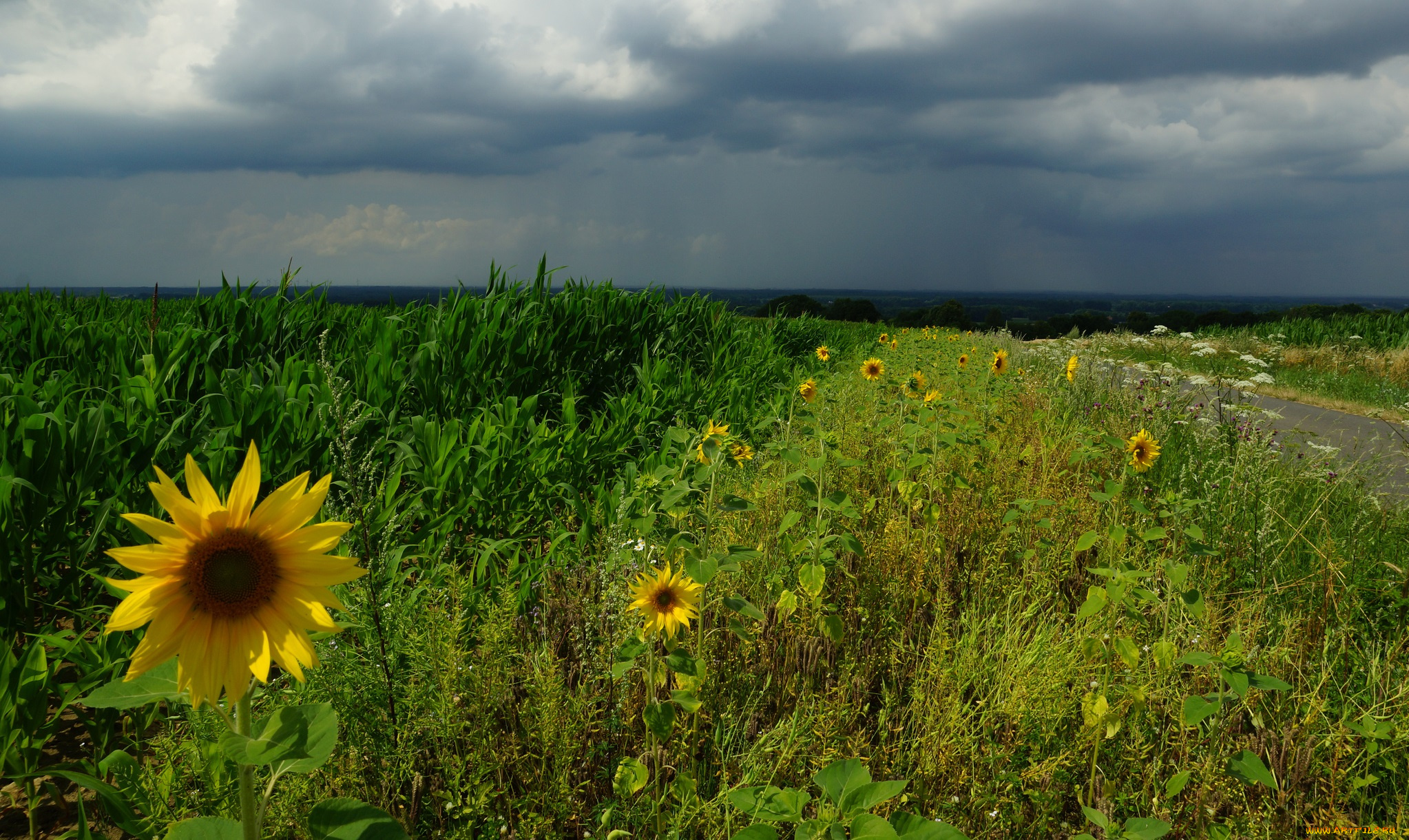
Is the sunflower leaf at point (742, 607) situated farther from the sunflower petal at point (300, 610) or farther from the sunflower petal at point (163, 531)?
the sunflower petal at point (163, 531)

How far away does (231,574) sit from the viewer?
3.08 ft

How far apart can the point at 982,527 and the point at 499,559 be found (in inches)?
81.9

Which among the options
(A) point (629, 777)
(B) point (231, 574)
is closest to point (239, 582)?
(B) point (231, 574)

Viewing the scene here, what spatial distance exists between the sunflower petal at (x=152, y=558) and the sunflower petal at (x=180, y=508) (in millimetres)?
31

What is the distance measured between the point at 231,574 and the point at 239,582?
0.6 inches

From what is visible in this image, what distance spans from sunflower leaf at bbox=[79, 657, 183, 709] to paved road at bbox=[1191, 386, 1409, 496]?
16.0ft

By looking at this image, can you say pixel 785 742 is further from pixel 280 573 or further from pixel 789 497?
pixel 789 497

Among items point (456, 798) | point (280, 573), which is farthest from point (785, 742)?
point (280, 573)

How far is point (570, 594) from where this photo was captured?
2.38 metres

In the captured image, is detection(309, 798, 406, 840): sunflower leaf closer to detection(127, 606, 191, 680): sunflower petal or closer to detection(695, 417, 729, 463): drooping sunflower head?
detection(127, 606, 191, 680): sunflower petal

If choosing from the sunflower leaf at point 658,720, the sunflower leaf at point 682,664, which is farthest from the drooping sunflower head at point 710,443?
the sunflower leaf at point 658,720

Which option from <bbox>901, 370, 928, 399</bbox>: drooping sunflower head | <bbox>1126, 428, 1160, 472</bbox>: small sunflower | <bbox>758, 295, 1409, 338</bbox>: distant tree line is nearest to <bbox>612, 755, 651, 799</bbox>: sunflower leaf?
<bbox>1126, 428, 1160, 472</bbox>: small sunflower

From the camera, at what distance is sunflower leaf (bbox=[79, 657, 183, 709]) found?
97 centimetres

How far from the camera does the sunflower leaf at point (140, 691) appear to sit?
971 mm
